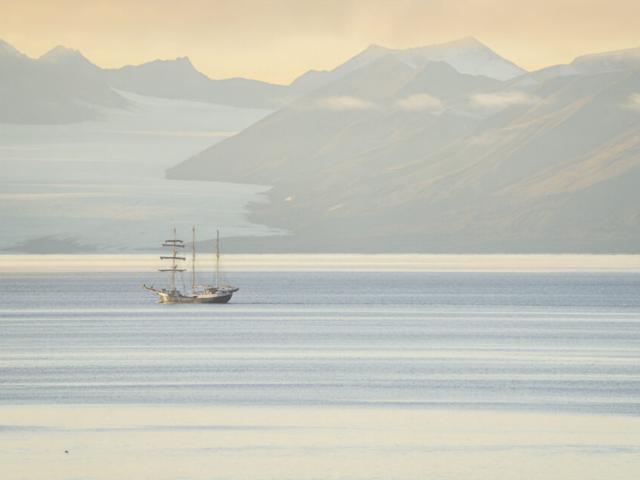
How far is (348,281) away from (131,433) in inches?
6017

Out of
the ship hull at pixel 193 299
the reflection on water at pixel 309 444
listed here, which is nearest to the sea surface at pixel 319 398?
the reflection on water at pixel 309 444

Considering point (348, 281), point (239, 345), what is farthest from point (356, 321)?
point (348, 281)

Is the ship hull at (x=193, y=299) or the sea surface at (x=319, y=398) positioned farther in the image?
the ship hull at (x=193, y=299)

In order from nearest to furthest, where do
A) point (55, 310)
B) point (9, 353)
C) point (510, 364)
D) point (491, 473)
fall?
1. point (491, 473)
2. point (510, 364)
3. point (9, 353)
4. point (55, 310)

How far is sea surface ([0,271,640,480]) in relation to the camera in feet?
98.4

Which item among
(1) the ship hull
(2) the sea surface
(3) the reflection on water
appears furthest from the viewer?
(1) the ship hull

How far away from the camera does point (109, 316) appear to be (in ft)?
304

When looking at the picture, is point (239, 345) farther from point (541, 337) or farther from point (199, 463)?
point (199, 463)

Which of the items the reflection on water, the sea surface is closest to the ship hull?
the sea surface

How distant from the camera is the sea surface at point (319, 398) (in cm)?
2998

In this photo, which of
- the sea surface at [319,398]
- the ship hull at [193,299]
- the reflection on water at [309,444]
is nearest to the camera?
the reflection on water at [309,444]

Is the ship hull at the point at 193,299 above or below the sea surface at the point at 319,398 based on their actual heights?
above

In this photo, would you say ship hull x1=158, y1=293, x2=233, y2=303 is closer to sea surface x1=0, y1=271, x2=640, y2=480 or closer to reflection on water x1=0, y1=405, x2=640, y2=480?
sea surface x1=0, y1=271, x2=640, y2=480

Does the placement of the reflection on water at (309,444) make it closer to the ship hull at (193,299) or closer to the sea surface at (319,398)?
the sea surface at (319,398)
